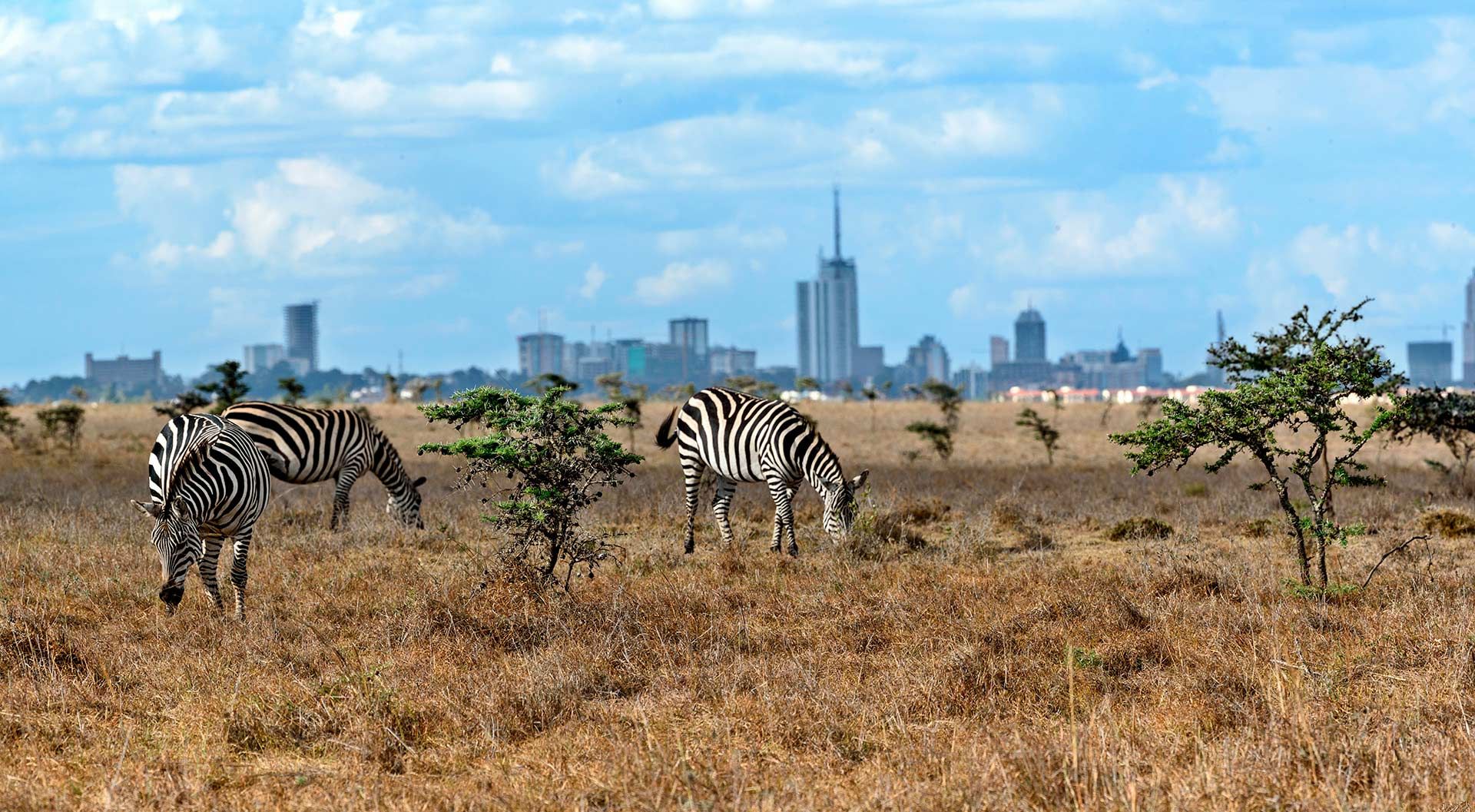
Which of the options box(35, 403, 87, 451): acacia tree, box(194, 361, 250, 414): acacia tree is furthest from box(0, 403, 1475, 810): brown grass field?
box(35, 403, 87, 451): acacia tree

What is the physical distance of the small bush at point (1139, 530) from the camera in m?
17.5

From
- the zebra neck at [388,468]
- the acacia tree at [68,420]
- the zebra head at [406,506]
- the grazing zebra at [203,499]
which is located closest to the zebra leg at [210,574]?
the grazing zebra at [203,499]

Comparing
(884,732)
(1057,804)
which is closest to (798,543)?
(884,732)

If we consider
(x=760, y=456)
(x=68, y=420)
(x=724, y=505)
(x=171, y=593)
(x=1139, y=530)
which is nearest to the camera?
(x=171, y=593)

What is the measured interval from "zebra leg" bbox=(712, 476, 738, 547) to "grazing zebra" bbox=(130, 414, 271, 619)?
231 inches

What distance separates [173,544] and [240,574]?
932mm

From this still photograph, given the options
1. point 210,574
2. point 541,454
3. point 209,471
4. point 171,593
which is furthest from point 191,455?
point 541,454

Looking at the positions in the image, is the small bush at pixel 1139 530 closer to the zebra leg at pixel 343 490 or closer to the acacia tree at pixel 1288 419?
the acacia tree at pixel 1288 419

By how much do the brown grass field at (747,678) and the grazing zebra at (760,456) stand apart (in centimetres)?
53

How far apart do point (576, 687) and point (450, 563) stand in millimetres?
6305

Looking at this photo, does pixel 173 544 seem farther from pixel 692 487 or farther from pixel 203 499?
pixel 692 487

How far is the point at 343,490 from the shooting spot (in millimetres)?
19344

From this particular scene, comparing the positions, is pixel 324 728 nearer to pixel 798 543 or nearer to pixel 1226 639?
pixel 1226 639

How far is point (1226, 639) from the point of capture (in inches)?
415
